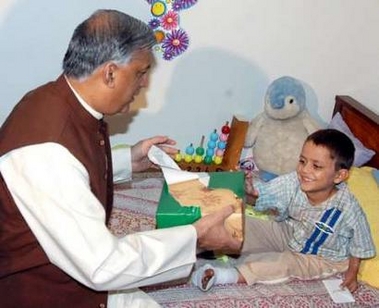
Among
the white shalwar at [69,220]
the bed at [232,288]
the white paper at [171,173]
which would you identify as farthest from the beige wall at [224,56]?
the white shalwar at [69,220]

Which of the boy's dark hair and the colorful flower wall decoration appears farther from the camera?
the colorful flower wall decoration

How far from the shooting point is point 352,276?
1.74 metres

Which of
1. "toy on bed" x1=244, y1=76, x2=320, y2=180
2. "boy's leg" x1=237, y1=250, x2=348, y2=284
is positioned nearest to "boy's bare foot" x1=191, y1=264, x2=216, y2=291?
"boy's leg" x1=237, y1=250, x2=348, y2=284

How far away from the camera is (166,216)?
1325 millimetres

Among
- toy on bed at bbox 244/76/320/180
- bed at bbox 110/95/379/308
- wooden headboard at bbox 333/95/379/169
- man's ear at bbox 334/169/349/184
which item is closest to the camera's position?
bed at bbox 110/95/379/308

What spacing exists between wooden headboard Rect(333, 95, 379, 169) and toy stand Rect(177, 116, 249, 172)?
0.49 metres

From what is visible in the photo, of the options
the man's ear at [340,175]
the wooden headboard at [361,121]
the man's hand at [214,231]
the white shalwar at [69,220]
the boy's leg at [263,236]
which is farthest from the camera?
the wooden headboard at [361,121]

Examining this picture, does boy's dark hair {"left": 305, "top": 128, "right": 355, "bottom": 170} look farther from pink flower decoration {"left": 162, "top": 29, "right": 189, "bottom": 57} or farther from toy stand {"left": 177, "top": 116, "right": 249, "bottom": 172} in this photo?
pink flower decoration {"left": 162, "top": 29, "right": 189, "bottom": 57}

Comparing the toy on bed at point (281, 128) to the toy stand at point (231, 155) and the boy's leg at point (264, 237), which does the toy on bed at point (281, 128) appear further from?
the boy's leg at point (264, 237)

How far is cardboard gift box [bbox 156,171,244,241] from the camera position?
1326mm

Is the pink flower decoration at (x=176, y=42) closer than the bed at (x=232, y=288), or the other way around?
the bed at (x=232, y=288)

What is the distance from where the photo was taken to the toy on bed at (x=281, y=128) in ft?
7.49

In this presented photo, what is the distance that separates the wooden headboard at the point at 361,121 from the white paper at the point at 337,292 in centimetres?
66

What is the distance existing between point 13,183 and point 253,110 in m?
1.57
